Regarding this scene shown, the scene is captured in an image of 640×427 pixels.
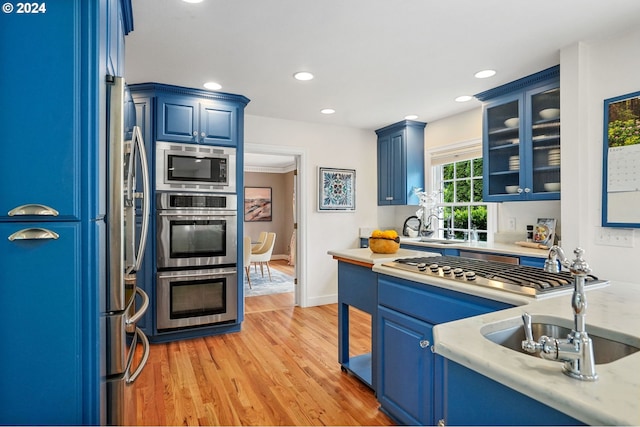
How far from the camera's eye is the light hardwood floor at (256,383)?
2137mm

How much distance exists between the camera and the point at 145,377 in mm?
2670

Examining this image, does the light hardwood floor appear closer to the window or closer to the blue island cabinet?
the blue island cabinet

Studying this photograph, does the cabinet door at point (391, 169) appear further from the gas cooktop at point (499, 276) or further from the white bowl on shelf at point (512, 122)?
the gas cooktop at point (499, 276)

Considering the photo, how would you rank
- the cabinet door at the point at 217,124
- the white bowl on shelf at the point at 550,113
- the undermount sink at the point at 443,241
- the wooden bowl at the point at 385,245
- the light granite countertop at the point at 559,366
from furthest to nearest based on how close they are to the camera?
the undermount sink at the point at 443,241 < the cabinet door at the point at 217,124 < the white bowl on shelf at the point at 550,113 < the wooden bowl at the point at 385,245 < the light granite countertop at the point at 559,366

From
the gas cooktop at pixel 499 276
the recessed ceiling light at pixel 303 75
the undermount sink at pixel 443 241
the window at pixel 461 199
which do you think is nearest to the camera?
the gas cooktop at pixel 499 276

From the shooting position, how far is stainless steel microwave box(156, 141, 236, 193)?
11.2 feet

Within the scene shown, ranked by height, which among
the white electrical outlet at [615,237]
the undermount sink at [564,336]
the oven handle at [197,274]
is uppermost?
the white electrical outlet at [615,237]

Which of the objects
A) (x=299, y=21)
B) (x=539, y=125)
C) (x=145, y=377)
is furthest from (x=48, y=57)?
(x=539, y=125)

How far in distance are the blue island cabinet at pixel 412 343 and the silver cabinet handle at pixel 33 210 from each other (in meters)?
1.55

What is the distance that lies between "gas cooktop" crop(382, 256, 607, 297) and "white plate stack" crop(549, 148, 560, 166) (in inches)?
60.2

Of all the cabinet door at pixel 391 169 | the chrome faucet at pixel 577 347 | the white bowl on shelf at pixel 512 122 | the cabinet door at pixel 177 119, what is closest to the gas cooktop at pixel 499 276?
the chrome faucet at pixel 577 347

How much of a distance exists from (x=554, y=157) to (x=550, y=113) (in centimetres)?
36

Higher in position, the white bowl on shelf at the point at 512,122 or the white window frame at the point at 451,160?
the white bowl on shelf at the point at 512,122

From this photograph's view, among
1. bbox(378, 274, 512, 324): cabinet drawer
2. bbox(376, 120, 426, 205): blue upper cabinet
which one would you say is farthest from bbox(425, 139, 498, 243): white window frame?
bbox(378, 274, 512, 324): cabinet drawer
